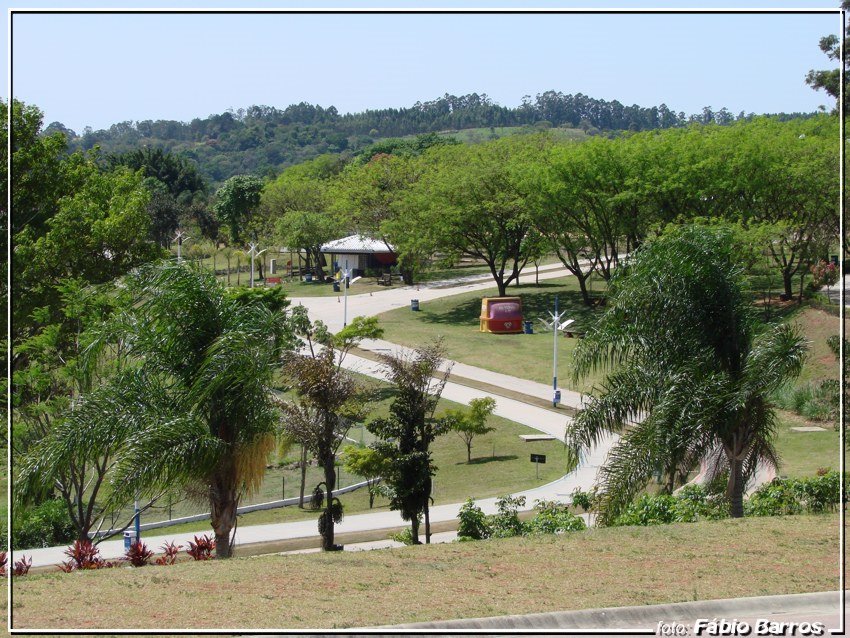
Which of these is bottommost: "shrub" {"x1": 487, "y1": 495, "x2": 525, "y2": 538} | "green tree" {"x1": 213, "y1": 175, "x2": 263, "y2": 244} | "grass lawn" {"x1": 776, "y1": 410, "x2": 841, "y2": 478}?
"grass lawn" {"x1": 776, "y1": 410, "x2": 841, "y2": 478}

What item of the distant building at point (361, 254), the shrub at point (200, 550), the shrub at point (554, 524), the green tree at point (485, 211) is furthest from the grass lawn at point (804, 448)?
the distant building at point (361, 254)

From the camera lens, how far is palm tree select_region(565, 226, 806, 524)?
13922 mm

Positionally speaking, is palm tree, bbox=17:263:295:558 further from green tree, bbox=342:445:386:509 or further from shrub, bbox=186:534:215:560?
green tree, bbox=342:445:386:509

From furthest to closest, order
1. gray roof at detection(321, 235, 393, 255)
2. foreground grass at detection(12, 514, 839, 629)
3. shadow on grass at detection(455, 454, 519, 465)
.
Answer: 1. gray roof at detection(321, 235, 393, 255)
2. shadow on grass at detection(455, 454, 519, 465)
3. foreground grass at detection(12, 514, 839, 629)

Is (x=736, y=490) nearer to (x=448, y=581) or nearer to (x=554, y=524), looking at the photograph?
(x=554, y=524)

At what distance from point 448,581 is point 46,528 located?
1373cm

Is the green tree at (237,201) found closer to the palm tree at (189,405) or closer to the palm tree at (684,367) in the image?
the palm tree at (189,405)

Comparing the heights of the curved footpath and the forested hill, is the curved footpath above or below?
below

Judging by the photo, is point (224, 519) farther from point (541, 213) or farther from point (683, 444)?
point (541, 213)

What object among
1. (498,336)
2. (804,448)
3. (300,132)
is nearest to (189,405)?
(804,448)

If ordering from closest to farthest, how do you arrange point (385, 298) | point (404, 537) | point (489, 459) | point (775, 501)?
point (775, 501)
point (404, 537)
point (489, 459)
point (385, 298)

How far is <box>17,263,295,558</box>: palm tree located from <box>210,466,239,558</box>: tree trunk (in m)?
0.01

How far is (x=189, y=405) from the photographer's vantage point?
43.5 feet

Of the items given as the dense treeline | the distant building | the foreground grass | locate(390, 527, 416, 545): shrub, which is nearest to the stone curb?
the foreground grass
